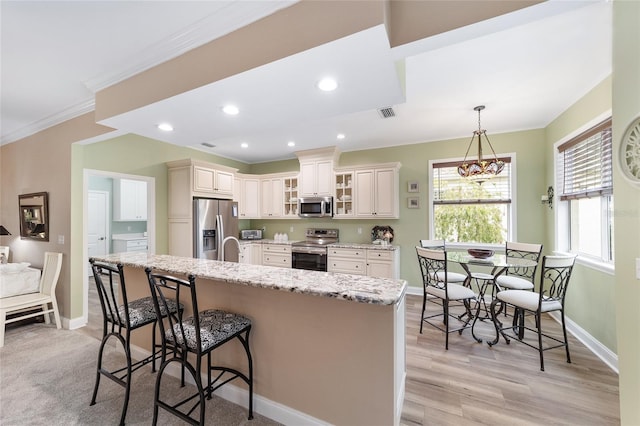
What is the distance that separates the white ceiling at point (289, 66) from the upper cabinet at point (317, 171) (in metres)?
1.66

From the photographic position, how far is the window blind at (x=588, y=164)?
2.56 metres

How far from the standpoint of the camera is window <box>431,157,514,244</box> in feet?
13.5

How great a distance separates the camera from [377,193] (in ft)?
15.1

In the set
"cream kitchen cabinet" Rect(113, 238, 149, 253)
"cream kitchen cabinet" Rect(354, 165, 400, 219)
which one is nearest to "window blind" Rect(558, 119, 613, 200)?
"cream kitchen cabinet" Rect(354, 165, 400, 219)

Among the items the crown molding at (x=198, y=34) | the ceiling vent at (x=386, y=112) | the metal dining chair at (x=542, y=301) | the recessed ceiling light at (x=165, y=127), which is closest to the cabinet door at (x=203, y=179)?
the recessed ceiling light at (x=165, y=127)

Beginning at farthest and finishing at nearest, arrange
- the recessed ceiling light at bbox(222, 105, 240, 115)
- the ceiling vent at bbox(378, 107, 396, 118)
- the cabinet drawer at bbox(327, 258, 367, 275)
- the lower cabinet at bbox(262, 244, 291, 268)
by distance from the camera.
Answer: the lower cabinet at bbox(262, 244, 291, 268) < the cabinet drawer at bbox(327, 258, 367, 275) < the ceiling vent at bbox(378, 107, 396, 118) < the recessed ceiling light at bbox(222, 105, 240, 115)

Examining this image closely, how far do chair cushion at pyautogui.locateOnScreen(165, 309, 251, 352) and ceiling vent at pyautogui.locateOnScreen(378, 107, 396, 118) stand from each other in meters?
2.75

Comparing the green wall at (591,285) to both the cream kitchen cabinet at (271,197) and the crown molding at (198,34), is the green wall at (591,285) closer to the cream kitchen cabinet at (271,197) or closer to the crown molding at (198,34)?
the crown molding at (198,34)

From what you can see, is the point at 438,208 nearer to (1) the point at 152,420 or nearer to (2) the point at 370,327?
(2) the point at 370,327

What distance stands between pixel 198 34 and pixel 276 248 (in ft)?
12.7

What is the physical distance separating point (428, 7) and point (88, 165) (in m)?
4.23

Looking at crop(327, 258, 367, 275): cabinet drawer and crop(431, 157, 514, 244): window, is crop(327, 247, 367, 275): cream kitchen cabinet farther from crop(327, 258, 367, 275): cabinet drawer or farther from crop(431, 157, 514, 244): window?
crop(431, 157, 514, 244): window

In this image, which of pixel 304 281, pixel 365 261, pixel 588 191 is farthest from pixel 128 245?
pixel 588 191

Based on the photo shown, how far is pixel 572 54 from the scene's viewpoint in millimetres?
2141
